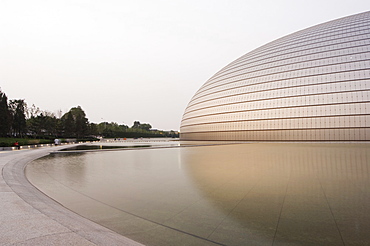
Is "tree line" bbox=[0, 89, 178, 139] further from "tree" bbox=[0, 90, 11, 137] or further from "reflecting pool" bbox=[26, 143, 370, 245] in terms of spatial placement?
"reflecting pool" bbox=[26, 143, 370, 245]

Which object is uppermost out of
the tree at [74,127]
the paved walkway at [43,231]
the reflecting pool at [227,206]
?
the tree at [74,127]

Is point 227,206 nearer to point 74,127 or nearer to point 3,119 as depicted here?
point 3,119

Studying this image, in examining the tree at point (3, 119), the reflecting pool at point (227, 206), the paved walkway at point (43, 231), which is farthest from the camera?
the tree at point (3, 119)

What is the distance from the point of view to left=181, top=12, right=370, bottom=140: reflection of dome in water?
74.0 ft

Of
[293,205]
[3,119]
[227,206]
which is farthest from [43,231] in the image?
[3,119]

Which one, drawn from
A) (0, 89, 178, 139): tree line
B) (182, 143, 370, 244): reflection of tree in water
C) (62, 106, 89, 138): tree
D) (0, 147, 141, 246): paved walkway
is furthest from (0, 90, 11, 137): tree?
(0, 147, 141, 246): paved walkway

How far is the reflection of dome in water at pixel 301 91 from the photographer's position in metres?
22.6

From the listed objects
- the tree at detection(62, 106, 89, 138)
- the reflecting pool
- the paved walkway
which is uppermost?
the tree at detection(62, 106, 89, 138)

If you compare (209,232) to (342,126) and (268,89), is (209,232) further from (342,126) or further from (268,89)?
(268,89)

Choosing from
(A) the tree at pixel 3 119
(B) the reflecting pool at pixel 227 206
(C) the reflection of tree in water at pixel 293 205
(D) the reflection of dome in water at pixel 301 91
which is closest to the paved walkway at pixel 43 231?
(B) the reflecting pool at pixel 227 206

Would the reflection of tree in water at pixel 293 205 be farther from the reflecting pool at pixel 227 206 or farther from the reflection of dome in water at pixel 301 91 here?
the reflection of dome in water at pixel 301 91

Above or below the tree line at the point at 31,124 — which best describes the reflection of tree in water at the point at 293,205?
below

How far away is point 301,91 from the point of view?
25.3m

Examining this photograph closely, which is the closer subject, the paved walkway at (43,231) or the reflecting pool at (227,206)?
the paved walkway at (43,231)
